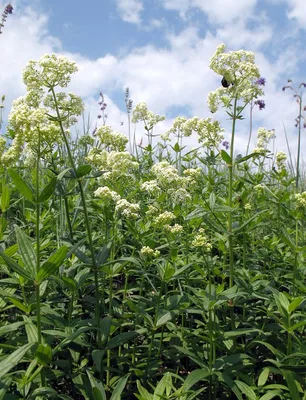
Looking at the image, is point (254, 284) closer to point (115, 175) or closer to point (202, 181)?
point (115, 175)

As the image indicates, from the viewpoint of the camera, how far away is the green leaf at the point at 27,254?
258 cm

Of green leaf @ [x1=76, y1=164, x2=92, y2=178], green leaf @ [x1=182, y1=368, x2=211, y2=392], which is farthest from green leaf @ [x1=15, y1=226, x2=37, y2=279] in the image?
green leaf @ [x1=182, y1=368, x2=211, y2=392]

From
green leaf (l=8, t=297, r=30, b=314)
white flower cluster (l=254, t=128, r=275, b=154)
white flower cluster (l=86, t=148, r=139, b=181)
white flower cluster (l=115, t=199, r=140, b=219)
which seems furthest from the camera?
white flower cluster (l=254, t=128, r=275, b=154)

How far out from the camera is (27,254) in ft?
8.62

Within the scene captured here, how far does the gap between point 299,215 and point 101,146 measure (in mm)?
1950

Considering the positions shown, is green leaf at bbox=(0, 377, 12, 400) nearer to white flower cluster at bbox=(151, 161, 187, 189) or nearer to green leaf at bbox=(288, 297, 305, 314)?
green leaf at bbox=(288, 297, 305, 314)

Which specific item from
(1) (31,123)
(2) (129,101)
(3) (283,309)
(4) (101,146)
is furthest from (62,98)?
(2) (129,101)

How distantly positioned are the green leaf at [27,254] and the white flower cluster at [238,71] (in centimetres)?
221

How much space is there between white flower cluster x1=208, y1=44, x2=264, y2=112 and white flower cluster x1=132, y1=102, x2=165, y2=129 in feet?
9.82

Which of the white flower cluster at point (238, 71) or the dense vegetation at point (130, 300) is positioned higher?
the white flower cluster at point (238, 71)

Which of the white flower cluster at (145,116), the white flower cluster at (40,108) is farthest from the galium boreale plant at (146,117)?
the white flower cluster at (40,108)

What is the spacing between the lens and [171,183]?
12.8 feet

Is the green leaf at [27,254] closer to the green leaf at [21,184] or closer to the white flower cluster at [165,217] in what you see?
the green leaf at [21,184]

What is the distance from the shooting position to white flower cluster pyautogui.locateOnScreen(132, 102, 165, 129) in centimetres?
695
